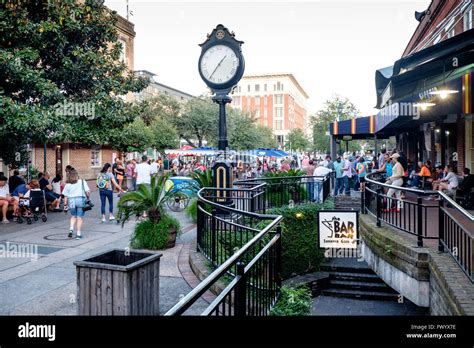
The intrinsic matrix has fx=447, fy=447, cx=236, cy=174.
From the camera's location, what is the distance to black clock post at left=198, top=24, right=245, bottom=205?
9703mm

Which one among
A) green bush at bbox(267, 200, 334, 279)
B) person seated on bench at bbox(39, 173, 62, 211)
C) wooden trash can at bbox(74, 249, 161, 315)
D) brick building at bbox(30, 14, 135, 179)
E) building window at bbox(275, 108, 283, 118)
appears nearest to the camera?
wooden trash can at bbox(74, 249, 161, 315)

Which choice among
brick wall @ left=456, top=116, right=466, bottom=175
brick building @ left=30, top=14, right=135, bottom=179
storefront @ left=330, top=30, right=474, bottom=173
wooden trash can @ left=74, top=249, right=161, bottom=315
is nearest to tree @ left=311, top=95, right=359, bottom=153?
brick building @ left=30, top=14, right=135, bottom=179

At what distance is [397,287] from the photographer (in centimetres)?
762

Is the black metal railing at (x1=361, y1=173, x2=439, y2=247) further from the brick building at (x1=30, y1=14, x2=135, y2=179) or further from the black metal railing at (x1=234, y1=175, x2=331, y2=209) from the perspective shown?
the brick building at (x1=30, y1=14, x2=135, y2=179)

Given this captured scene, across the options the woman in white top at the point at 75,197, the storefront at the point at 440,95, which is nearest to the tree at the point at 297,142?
the storefront at the point at 440,95

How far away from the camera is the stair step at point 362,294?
10.4m

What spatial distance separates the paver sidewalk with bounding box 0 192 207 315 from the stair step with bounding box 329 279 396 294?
3.87m

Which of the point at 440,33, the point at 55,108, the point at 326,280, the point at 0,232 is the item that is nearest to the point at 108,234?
the point at 0,232

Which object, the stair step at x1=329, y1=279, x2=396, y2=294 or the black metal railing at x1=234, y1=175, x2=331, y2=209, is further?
the black metal railing at x1=234, y1=175, x2=331, y2=209

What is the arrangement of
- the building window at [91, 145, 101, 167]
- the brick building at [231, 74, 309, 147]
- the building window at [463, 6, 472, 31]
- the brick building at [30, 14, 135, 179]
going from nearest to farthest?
the building window at [463, 6, 472, 31], the brick building at [30, 14, 135, 179], the building window at [91, 145, 101, 167], the brick building at [231, 74, 309, 147]

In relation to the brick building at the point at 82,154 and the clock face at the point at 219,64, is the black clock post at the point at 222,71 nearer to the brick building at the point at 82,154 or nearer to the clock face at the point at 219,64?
the clock face at the point at 219,64

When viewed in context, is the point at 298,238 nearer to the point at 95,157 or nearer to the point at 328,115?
the point at 95,157
